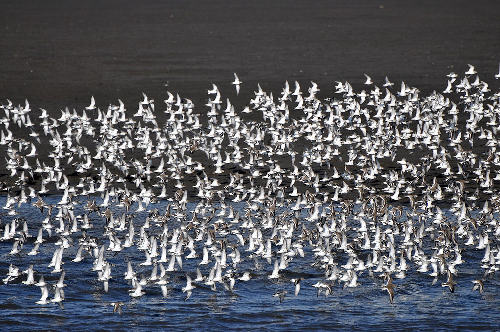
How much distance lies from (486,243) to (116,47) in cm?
3686

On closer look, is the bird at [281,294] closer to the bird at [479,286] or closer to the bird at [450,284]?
the bird at [450,284]

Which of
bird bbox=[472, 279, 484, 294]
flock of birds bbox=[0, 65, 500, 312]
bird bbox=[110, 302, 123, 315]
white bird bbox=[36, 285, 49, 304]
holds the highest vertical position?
flock of birds bbox=[0, 65, 500, 312]

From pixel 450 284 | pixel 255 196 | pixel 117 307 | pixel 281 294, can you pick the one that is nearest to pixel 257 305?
pixel 281 294

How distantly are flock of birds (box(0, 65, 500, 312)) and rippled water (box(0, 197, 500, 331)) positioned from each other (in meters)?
0.19

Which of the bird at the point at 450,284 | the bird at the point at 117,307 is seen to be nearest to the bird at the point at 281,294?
the bird at the point at 117,307

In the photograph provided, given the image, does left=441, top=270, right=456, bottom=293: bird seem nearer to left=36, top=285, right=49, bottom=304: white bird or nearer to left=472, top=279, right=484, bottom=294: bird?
left=472, top=279, right=484, bottom=294: bird

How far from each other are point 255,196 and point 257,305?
26.4 ft

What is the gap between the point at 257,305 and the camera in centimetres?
2547

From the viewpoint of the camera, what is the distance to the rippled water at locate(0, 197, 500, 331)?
80.1 feet

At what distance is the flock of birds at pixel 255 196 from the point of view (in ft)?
89.2

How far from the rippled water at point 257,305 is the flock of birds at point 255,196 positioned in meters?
0.19

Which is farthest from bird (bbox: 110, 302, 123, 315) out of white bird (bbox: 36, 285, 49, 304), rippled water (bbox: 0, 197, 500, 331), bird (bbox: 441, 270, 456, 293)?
bird (bbox: 441, 270, 456, 293)

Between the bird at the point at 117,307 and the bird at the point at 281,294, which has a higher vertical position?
the bird at the point at 281,294

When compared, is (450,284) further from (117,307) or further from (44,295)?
(44,295)
